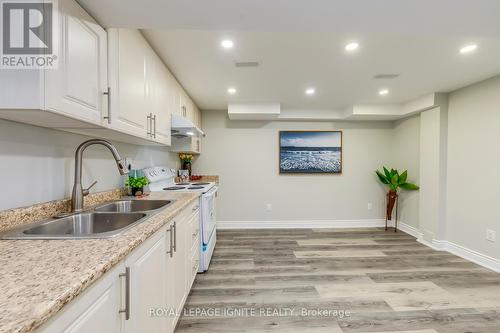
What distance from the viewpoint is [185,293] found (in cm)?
203

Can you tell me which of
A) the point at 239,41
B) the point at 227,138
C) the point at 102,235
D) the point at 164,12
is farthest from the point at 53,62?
the point at 227,138

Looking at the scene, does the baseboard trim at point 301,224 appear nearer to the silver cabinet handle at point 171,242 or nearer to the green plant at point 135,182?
the green plant at point 135,182

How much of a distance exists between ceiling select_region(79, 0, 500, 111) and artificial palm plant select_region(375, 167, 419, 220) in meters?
1.32

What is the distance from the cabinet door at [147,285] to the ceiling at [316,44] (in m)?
1.33

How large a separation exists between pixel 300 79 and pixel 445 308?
2.74 metres

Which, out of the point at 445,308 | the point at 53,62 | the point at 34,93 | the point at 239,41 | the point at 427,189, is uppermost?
the point at 239,41

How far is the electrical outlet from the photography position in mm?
2914

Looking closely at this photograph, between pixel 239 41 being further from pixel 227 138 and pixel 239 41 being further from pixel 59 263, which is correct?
pixel 227 138

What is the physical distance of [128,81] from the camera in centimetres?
169

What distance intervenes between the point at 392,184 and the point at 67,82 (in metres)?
4.84

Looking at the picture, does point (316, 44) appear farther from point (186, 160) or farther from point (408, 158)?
point (408, 158)

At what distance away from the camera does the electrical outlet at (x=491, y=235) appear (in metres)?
2.91

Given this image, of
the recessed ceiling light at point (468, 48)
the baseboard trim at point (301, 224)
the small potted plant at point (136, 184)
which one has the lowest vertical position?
the baseboard trim at point (301, 224)

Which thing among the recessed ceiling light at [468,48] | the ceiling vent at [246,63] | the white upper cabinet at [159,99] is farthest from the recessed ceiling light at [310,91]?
the white upper cabinet at [159,99]
